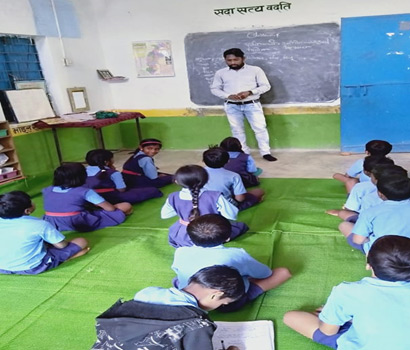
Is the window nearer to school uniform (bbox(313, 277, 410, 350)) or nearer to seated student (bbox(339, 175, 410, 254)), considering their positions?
seated student (bbox(339, 175, 410, 254))

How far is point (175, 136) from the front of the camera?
18.0ft

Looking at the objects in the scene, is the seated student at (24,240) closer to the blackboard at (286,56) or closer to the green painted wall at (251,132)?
the green painted wall at (251,132)

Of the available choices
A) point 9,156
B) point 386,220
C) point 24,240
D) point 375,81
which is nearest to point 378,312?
point 386,220

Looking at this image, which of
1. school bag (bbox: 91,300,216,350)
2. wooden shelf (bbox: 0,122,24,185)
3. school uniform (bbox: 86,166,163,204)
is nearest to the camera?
school bag (bbox: 91,300,216,350)

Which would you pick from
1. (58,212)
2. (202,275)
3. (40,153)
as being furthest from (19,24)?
(202,275)

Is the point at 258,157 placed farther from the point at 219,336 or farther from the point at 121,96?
the point at 219,336

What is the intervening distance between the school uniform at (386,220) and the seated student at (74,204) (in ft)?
5.80

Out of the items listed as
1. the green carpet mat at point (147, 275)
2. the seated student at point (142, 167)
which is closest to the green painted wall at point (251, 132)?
the seated student at point (142, 167)

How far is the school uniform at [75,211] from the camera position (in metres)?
2.66

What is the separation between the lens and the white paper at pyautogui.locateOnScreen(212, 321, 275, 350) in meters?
1.58

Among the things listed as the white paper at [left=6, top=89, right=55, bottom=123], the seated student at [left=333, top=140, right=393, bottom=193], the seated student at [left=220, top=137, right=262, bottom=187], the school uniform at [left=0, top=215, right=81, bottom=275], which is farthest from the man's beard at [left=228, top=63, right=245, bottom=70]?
the school uniform at [left=0, top=215, right=81, bottom=275]

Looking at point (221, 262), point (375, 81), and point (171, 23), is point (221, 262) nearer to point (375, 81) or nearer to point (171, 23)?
point (375, 81)

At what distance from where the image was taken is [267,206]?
3105 mm

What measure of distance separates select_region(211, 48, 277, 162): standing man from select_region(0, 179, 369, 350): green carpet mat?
1699mm
